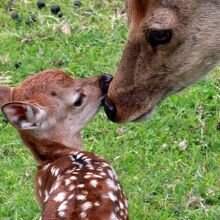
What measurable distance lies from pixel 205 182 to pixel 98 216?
188 centimetres

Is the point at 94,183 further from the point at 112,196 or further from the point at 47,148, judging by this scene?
the point at 47,148

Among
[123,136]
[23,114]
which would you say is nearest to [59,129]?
[23,114]

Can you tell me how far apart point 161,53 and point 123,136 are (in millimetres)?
1526

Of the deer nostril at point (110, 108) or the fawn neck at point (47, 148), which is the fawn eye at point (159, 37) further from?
the fawn neck at point (47, 148)

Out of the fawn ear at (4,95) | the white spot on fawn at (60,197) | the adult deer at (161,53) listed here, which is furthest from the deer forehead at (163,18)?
the white spot on fawn at (60,197)

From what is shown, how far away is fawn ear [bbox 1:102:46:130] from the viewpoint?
577 centimetres

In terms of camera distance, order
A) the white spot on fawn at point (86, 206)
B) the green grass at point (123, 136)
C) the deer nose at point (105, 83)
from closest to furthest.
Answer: the white spot on fawn at point (86, 206) → the deer nose at point (105, 83) → the green grass at point (123, 136)

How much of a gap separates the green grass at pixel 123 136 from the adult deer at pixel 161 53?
0.75 meters

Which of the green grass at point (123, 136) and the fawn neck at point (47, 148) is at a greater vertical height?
the fawn neck at point (47, 148)

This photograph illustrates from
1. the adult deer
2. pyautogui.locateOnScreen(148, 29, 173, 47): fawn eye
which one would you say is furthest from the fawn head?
pyautogui.locateOnScreen(148, 29, 173, 47): fawn eye

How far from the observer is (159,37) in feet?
19.8

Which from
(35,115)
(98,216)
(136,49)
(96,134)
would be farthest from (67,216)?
(96,134)

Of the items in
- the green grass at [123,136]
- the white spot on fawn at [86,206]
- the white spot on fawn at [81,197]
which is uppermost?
the white spot on fawn at [86,206]

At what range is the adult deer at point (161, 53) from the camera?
6.00m
